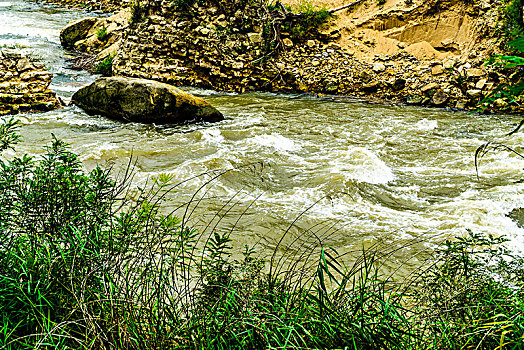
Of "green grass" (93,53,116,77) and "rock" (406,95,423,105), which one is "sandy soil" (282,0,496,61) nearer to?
"rock" (406,95,423,105)

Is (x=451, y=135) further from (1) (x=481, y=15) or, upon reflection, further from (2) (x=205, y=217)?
(2) (x=205, y=217)

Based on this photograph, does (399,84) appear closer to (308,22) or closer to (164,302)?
(308,22)

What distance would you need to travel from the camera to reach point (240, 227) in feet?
14.7

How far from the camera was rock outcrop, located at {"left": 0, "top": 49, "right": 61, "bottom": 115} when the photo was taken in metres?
8.50

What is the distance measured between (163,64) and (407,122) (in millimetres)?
6740

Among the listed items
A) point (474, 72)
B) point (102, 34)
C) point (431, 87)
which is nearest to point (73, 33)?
point (102, 34)

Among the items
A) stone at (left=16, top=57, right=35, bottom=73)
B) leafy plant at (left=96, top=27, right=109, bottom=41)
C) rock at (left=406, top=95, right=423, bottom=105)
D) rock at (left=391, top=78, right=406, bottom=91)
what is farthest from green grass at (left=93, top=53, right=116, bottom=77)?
rock at (left=406, top=95, right=423, bottom=105)

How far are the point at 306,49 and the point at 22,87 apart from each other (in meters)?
7.17

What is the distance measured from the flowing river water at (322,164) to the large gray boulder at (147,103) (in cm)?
27

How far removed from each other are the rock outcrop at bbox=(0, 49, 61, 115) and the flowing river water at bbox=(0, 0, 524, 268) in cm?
51

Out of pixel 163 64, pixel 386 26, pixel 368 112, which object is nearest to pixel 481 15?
pixel 386 26

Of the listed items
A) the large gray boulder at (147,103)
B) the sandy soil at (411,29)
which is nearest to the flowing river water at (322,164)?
the large gray boulder at (147,103)

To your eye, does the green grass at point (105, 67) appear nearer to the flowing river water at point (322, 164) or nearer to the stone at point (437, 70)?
the flowing river water at point (322, 164)

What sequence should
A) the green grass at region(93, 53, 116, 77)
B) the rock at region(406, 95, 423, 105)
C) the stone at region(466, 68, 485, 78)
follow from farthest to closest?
the green grass at region(93, 53, 116, 77), the rock at region(406, 95, 423, 105), the stone at region(466, 68, 485, 78)
